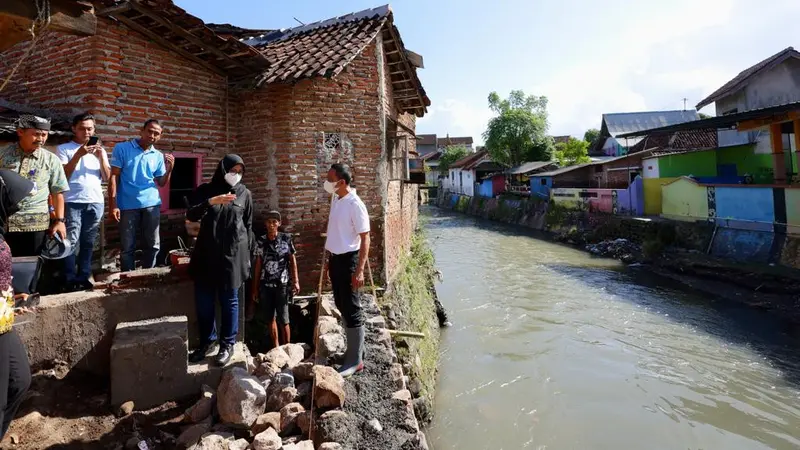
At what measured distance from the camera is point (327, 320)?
489cm

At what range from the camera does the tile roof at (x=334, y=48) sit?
5.85 m

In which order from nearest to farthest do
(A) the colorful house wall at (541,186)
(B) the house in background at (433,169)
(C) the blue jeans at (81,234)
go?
(C) the blue jeans at (81,234) → (A) the colorful house wall at (541,186) → (B) the house in background at (433,169)

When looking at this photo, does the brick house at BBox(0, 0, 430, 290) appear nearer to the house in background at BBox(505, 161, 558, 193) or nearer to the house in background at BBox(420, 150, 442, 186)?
the house in background at BBox(505, 161, 558, 193)

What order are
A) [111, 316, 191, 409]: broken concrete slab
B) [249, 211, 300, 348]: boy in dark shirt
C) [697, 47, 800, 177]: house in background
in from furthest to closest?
[697, 47, 800, 177]: house in background → [249, 211, 300, 348]: boy in dark shirt → [111, 316, 191, 409]: broken concrete slab

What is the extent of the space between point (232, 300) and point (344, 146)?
3.29 m

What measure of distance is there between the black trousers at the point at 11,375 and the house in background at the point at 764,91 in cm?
2152

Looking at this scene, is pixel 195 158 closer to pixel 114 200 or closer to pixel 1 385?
pixel 114 200

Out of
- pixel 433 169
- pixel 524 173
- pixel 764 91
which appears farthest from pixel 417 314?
pixel 433 169

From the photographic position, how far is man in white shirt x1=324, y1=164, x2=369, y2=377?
12.9 ft

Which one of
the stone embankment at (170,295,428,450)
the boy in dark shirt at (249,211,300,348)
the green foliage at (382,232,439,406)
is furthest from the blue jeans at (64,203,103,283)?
the green foliage at (382,232,439,406)

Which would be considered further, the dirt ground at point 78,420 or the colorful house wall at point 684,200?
the colorful house wall at point 684,200

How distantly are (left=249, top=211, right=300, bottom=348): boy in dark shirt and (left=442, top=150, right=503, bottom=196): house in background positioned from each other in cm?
3334

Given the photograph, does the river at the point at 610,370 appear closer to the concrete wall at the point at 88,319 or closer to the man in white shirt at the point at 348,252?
the man in white shirt at the point at 348,252

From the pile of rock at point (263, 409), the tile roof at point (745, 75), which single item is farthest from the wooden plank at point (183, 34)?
the tile roof at point (745, 75)
